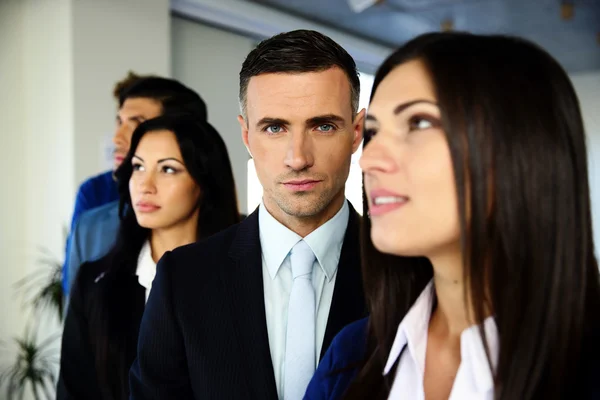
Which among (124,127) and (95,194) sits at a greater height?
(124,127)

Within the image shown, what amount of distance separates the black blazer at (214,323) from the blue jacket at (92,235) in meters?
1.12

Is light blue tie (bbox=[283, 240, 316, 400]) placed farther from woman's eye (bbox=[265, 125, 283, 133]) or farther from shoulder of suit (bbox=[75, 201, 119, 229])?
shoulder of suit (bbox=[75, 201, 119, 229])

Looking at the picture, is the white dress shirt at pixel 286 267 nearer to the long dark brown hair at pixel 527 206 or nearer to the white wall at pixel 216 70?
the long dark brown hair at pixel 527 206

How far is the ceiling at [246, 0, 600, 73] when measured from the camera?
21.2ft

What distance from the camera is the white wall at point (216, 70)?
580cm

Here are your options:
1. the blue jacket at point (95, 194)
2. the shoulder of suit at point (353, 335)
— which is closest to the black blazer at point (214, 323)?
the shoulder of suit at point (353, 335)

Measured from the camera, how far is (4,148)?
486 cm

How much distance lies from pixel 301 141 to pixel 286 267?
0.33 metres

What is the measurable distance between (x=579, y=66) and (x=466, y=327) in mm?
10458

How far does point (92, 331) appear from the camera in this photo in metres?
2.02

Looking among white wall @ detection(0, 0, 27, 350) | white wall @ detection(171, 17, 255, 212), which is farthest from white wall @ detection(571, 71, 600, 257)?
white wall @ detection(0, 0, 27, 350)

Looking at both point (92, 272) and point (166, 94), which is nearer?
point (92, 272)

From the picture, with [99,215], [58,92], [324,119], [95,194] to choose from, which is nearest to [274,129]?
[324,119]

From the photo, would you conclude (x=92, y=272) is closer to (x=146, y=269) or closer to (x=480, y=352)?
(x=146, y=269)
